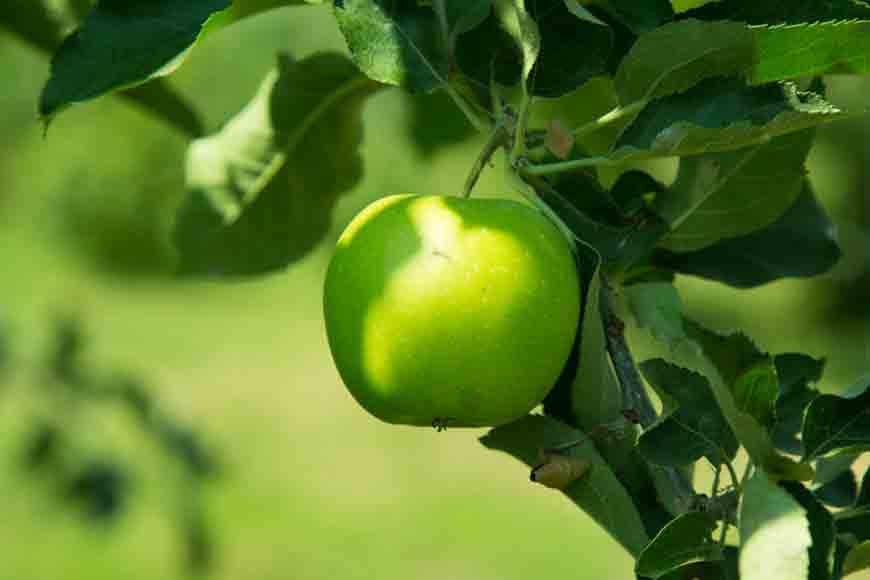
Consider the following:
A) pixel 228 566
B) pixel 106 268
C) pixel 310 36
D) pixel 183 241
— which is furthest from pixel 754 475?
pixel 228 566

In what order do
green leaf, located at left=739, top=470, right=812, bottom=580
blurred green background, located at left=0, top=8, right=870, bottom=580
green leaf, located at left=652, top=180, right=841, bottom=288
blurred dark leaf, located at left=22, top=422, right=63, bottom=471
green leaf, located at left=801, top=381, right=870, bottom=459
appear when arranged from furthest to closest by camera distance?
blurred green background, located at left=0, top=8, right=870, bottom=580 < blurred dark leaf, located at left=22, top=422, right=63, bottom=471 < green leaf, located at left=652, top=180, right=841, bottom=288 < green leaf, located at left=801, top=381, right=870, bottom=459 < green leaf, located at left=739, top=470, right=812, bottom=580

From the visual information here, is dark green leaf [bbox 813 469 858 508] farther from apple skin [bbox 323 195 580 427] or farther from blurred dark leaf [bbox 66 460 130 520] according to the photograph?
blurred dark leaf [bbox 66 460 130 520]

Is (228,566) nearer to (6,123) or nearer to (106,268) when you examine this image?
(106,268)

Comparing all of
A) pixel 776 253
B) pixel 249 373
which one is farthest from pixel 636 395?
pixel 249 373

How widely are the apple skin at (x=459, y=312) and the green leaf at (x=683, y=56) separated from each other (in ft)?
0.32

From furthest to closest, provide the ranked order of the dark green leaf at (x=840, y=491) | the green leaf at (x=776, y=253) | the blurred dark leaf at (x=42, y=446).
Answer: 1. the blurred dark leaf at (x=42, y=446)
2. the green leaf at (x=776, y=253)
3. the dark green leaf at (x=840, y=491)

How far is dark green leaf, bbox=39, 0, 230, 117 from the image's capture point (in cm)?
74

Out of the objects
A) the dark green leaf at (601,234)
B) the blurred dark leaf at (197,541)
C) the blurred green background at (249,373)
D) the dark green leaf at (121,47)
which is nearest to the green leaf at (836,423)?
the dark green leaf at (601,234)

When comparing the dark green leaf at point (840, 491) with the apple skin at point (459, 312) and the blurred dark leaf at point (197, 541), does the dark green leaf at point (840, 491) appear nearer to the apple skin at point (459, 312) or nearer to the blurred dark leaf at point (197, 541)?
the apple skin at point (459, 312)

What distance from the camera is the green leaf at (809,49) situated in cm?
66

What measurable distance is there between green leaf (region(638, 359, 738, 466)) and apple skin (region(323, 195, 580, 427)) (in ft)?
0.21

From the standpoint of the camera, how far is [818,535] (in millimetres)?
649

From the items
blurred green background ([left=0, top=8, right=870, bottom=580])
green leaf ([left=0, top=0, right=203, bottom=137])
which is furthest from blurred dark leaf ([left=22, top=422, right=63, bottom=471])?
green leaf ([left=0, top=0, right=203, bottom=137])

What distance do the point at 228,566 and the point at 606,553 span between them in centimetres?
122
